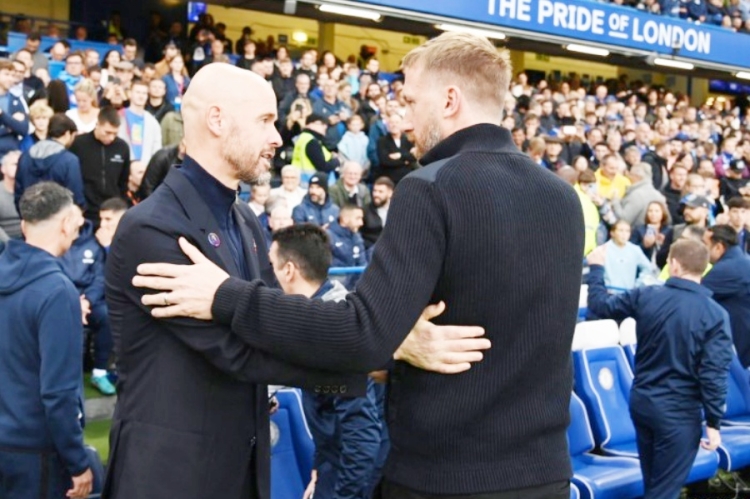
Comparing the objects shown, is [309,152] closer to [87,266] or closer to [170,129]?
[170,129]

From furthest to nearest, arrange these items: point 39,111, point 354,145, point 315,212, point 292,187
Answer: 1. point 354,145
2. point 292,187
3. point 315,212
4. point 39,111

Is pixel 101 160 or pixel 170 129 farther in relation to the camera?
pixel 170 129

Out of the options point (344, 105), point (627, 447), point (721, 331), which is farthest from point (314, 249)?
point (344, 105)

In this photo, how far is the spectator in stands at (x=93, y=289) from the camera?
6.29m

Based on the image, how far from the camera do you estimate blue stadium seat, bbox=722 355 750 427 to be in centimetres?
668

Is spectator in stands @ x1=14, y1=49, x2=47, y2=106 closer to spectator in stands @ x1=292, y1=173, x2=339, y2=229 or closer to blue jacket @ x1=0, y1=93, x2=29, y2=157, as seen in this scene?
blue jacket @ x1=0, y1=93, x2=29, y2=157

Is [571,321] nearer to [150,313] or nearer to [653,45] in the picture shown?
[150,313]

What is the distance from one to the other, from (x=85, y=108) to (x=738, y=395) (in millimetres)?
5967

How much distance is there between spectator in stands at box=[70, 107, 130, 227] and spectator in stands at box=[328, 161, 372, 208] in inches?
97.8

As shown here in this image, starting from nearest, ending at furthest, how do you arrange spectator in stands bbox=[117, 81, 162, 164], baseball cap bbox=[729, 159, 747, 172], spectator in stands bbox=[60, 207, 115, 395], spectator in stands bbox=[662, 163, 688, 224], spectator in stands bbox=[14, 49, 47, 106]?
spectator in stands bbox=[60, 207, 115, 395], spectator in stands bbox=[117, 81, 162, 164], spectator in stands bbox=[14, 49, 47, 106], spectator in stands bbox=[662, 163, 688, 224], baseball cap bbox=[729, 159, 747, 172]

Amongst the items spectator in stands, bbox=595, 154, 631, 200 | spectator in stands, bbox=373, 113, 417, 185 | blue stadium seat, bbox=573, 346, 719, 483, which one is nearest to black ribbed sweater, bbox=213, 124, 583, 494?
blue stadium seat, bbox=573, 346, 719, 483

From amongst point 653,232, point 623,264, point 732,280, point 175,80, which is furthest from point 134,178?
point 653,232

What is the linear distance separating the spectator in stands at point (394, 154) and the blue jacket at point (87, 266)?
463cm

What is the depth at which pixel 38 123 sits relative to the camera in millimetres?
7703
